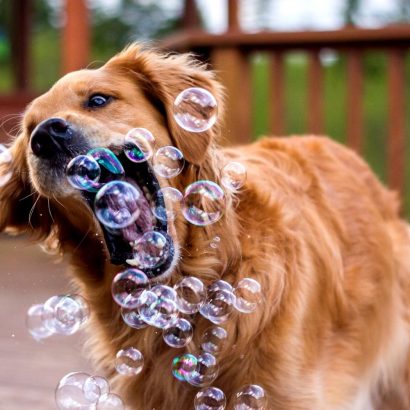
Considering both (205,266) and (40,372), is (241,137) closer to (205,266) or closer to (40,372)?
(40,372)

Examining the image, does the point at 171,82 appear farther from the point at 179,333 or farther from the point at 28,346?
the point at 28,346

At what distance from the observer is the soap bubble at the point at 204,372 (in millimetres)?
2529

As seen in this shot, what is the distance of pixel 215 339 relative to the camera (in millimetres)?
2564

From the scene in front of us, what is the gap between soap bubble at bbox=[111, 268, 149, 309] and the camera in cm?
249

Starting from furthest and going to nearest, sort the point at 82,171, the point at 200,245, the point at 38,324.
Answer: the point at 38,324, the point at 200,245, the point at 82,171

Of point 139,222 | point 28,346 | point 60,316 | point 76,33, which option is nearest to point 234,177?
point 139,222

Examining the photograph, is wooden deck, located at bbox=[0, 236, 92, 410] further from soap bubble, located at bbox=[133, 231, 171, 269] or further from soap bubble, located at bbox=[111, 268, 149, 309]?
soap bubble, located at bbox=[133, 231, 171, 269]

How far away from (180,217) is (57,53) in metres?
8.85

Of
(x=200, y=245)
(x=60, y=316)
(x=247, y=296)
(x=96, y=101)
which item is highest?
(x=96, y=101)

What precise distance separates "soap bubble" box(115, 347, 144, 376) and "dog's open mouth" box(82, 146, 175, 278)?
0.30 metres

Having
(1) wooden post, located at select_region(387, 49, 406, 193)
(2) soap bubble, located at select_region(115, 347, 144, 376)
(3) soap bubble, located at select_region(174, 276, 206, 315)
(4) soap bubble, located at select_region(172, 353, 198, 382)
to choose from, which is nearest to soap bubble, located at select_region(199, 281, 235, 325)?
(3) soap bubble, located at select_region(174, 276, 206, 315)

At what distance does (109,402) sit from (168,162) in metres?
0.81

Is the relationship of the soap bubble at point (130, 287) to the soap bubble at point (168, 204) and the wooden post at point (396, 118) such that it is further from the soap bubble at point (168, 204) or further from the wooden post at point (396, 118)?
the wooden post at point (396, 118)

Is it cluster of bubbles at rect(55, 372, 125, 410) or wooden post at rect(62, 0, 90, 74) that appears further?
wooden post at rect(62, 0, 90, 74)
